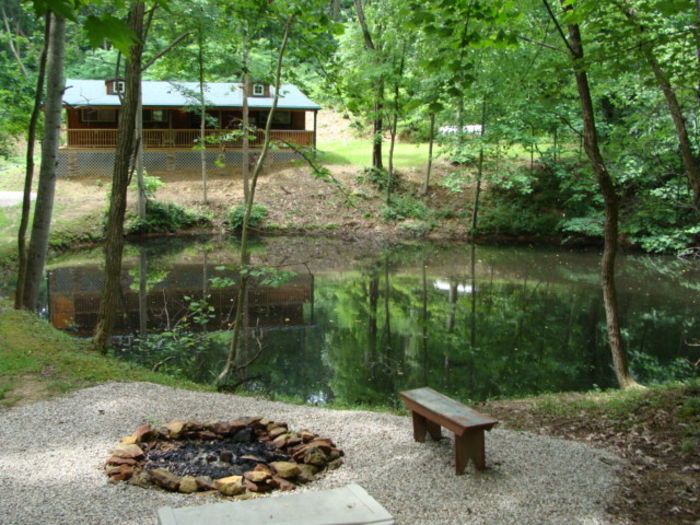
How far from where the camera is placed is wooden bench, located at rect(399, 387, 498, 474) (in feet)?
15.0

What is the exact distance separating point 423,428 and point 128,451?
2431 millimetres

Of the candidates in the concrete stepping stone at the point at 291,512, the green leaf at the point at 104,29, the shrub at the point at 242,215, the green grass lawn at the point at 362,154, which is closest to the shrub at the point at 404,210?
the green grass lawn at the point at 362,154

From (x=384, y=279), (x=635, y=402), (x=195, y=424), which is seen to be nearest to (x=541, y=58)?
(x=384, y=279)

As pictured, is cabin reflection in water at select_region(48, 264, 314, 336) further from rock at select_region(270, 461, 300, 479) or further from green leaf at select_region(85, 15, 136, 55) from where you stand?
green leaf at select_region(85, 15, 136, 55)

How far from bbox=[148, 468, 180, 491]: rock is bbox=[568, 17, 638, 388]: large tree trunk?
252 inches

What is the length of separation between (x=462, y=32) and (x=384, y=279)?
1257cm

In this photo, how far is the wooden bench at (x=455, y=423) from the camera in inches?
180

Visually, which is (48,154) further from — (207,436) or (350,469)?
(350,469)

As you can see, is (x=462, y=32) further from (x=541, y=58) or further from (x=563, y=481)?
(x=541, y=58)

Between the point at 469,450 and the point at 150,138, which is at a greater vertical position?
the point at 150,138

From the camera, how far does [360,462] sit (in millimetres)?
4879

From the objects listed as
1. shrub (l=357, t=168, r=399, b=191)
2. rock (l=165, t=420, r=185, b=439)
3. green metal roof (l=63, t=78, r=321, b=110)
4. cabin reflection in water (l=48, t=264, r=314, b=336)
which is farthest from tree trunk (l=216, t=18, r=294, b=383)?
green metal roof (l=63, t=78, r=321, b=110)

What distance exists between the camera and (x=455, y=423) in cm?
462

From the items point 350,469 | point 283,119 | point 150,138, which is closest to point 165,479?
point 350,469
